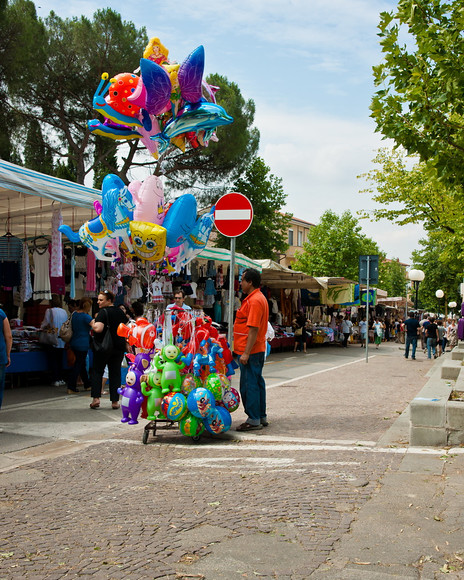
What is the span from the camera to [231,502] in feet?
15.5

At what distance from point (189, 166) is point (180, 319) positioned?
73.0 feet

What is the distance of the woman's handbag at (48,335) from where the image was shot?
37.5ft

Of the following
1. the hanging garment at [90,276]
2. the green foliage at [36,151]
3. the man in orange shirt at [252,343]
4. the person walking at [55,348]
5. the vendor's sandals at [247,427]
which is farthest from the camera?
the green foliage at [36,151]

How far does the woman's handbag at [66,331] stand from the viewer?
10.9 metres

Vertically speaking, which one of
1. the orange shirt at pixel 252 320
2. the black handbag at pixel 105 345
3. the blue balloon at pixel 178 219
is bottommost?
the black handbag at pixel 105 345

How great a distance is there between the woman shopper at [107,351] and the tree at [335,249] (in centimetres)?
4899

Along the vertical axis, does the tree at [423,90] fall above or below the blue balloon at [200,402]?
above

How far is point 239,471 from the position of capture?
568 centimetres

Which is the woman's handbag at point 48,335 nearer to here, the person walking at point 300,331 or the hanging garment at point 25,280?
the hanging garment at point 25,280

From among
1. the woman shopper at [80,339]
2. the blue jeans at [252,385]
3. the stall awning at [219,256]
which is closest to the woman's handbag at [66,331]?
the woman shopper at [80,339]

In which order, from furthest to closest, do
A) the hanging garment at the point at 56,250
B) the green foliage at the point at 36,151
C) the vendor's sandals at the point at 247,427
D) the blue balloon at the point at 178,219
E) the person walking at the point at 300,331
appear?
the green foliage at the point at 36,151 → the person walking at the point at 300,331 → the hanging garment at the point at 56,250 → the blue balloon at the point at 178,219 → the vendor's sandals at the point at 247,427

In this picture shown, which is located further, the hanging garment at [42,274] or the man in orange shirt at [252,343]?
the hanging garment at [42,274]

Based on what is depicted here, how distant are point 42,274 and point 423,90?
8753 mm

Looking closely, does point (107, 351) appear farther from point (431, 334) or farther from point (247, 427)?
point (431, 334)
